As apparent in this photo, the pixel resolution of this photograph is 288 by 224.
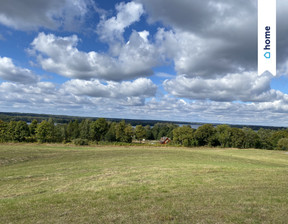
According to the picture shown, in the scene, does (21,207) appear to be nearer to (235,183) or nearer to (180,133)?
(235,183)

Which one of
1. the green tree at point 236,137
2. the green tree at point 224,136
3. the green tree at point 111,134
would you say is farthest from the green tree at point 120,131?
the green tree at point 236,137

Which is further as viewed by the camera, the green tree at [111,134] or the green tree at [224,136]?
the green tree at [111,134]

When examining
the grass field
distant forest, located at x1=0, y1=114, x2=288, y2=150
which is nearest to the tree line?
distant forest, located at x1=0, y1=114, x2=288, y2=150

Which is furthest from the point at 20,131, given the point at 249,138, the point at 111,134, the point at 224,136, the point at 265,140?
the point at 265,140

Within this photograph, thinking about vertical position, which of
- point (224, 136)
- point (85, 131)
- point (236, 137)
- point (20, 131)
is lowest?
point (20, 131)

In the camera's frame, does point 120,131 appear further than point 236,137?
Yes

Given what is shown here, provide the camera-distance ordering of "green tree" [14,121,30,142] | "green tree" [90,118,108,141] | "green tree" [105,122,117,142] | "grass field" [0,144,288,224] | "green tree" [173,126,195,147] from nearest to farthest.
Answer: "grass field" [0,144,288,224], "green tree" [14,121,30,142], "green tree" [173,126,195,147], "green tree" [90,118,108,141], "green tree" [105,122,117,142]

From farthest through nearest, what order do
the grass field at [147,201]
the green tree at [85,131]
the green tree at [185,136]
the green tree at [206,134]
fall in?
1. the green tree at [85,131]
2. the green tree at [206,134]
3. the green tree at [185,136]
4. the grass field at [147,201]

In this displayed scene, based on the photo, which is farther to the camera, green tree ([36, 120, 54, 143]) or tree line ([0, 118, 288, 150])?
tree line ([0, 118, 288, 150])

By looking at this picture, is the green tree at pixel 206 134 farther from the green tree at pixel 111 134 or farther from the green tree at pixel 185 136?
the green tree at pixel 111 134

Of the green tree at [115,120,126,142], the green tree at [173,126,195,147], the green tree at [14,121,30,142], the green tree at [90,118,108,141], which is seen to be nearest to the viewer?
the green tree at [14,121,30,142]

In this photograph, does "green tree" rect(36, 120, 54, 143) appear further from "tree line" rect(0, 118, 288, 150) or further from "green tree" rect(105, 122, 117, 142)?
"green tree" rect(105, 122, 117, 142)

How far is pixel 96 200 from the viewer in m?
12.3

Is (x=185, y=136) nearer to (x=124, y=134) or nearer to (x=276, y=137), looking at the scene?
(x=124, y=134)
